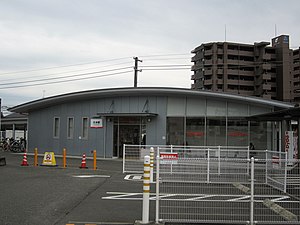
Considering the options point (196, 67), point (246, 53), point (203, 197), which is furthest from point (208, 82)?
point (203, 197)

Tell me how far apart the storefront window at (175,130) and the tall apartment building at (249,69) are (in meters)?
57.3

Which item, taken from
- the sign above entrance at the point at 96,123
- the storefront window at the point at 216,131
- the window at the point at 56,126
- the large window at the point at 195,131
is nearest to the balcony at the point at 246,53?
the storefront window at the point at 216,131

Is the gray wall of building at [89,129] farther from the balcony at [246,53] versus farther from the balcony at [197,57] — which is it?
the balcony at [246,53]

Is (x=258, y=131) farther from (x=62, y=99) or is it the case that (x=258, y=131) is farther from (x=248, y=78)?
(x=248, y=78)

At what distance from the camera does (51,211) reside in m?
8.37

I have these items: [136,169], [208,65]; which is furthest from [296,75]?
[136,169]

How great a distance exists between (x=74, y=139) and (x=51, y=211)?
20.9 meters

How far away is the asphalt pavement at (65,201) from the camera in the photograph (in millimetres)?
7707

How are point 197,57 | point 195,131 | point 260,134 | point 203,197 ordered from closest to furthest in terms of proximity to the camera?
point 203,197 → point 260,134 → point 195,131 → point 197,57

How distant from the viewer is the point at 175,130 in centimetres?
2617

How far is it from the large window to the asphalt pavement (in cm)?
1198

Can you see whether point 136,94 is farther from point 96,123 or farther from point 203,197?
point 203,197

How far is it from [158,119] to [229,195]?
18.3 meters

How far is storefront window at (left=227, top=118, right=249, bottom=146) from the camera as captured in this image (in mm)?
25422
